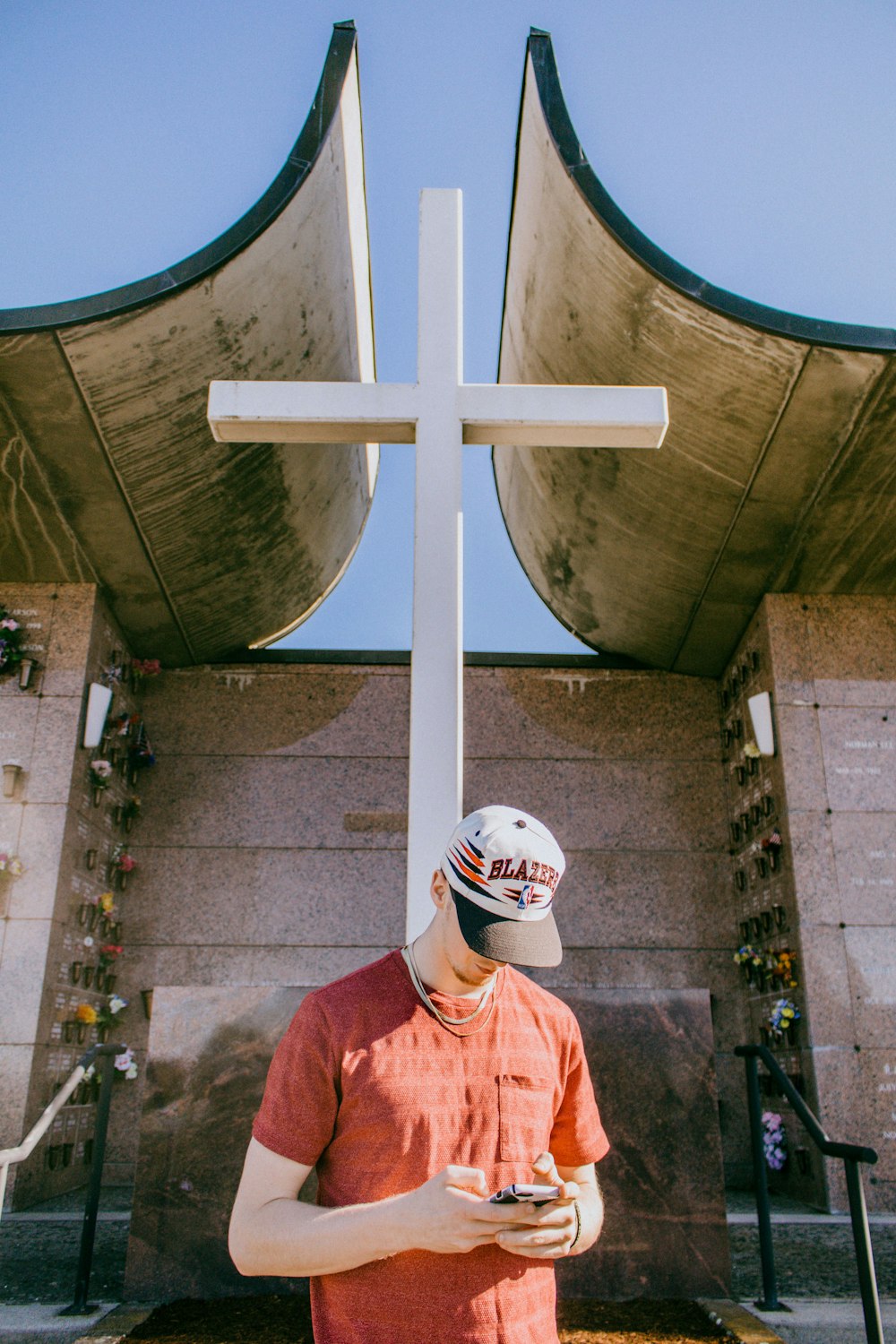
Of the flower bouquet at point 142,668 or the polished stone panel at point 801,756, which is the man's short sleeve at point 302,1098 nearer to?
the polished stone panel at point 801,756

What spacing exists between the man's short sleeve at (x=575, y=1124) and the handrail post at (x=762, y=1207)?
Answer: 221 cm

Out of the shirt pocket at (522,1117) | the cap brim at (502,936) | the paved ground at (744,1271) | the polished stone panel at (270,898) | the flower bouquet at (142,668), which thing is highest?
the flower bouquet at (142,668)

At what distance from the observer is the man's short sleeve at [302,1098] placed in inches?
56.1

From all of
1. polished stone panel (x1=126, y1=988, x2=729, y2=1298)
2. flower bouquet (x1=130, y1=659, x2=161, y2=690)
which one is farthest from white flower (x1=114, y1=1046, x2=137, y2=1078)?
polished stone panel (x1=126, y1=988, x2=729, y2=1298)

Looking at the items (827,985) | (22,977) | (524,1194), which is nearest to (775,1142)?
(827,985)

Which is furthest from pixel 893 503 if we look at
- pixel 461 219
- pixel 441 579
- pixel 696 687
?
pixel 441 579

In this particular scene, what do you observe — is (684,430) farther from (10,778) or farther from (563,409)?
(10,778)

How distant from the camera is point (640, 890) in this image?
6.92m

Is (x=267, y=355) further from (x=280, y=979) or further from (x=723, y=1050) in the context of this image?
(x=723, y=1050)

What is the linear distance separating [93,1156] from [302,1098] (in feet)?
8.50

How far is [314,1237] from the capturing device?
1.35 m

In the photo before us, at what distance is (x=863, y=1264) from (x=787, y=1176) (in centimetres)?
295

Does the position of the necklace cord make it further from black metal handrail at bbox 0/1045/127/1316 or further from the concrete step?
the concrete step

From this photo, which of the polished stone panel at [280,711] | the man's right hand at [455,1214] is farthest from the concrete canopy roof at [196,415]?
the man's right hand at [455,1214]
